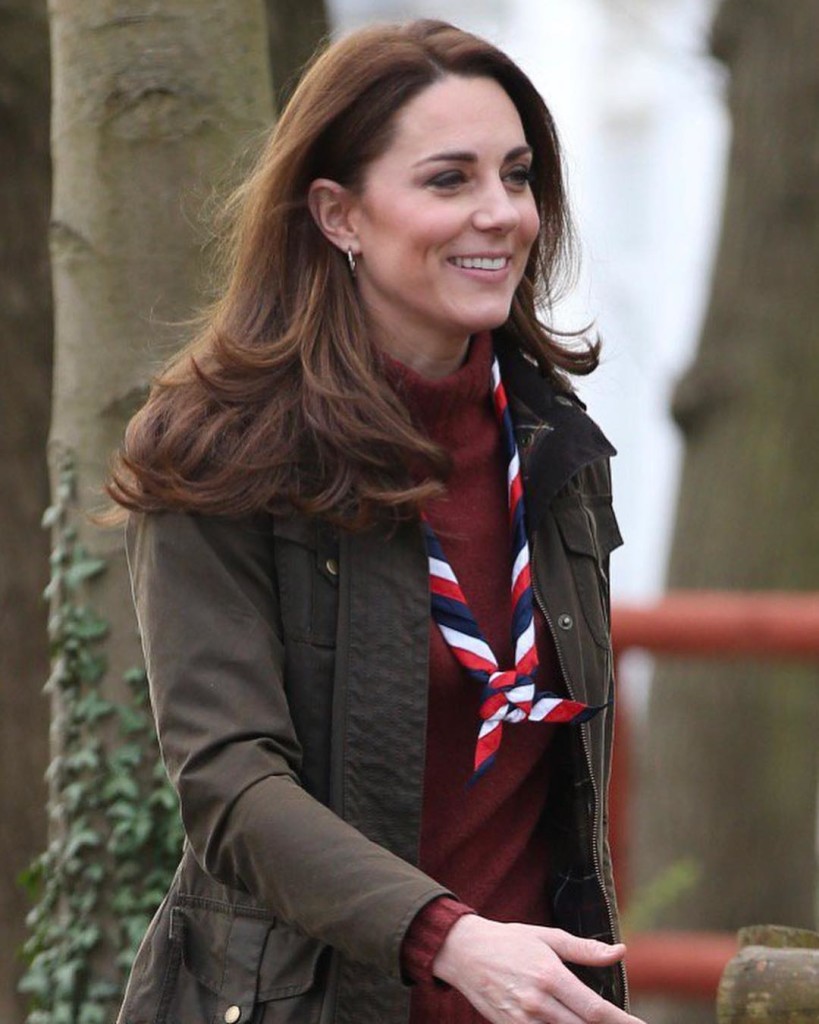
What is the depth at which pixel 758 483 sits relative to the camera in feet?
29.8

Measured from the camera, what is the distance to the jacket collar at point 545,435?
315cm

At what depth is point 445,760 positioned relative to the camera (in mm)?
3012

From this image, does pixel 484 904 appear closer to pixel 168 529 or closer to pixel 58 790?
pixel 168 529

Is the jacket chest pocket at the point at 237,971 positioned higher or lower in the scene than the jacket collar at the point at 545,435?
lower

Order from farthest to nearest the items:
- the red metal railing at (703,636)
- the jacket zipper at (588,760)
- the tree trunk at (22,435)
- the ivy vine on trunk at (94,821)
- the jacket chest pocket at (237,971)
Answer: the red metal railing at (703,636) < the tree trunk at (22,435) < the ivy vine on trunk at (94,821) < the jacket zipper at (588,760) < the jacket chest pocket at (237,971)

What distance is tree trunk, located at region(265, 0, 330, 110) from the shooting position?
492cm

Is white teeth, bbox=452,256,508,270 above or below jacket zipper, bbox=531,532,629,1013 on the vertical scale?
above

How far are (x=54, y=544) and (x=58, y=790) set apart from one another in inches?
18.1

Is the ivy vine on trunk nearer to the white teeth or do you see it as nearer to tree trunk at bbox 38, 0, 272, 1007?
tree trunk at bbox 38, 0, 272, 1007

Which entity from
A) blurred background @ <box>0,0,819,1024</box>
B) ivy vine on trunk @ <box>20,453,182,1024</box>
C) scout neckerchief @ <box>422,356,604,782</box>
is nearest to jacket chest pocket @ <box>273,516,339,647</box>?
scout neckerchief @ <box>422,356,604,782</box>

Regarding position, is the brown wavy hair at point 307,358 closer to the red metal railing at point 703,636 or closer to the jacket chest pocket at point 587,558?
the jacket chest pocket at point 587,558

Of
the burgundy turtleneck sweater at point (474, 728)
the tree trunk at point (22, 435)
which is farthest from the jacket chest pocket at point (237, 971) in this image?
the tree trunk at point (22, 435)

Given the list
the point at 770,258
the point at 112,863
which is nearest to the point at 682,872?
the point at 112,863

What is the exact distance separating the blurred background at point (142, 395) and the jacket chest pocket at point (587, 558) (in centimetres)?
49
